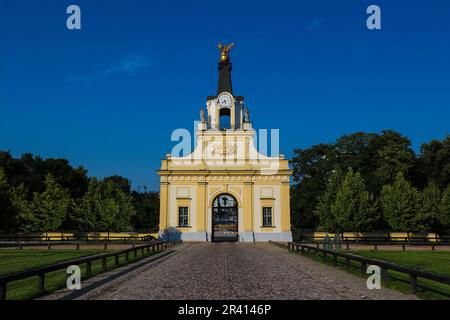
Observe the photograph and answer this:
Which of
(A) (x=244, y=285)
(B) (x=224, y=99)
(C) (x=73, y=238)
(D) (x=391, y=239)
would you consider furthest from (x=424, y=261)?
(C) (x=73, y=238)

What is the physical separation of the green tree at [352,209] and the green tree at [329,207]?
26.1 inches

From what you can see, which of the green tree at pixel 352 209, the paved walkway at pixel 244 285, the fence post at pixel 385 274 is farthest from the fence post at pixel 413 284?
the green tree at pixel 352 209

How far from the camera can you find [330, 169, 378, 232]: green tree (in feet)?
130

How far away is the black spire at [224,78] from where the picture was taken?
4697 centimetres

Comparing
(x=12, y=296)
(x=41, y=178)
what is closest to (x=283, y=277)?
(x=12, y=296)

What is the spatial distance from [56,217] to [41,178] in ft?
66.5

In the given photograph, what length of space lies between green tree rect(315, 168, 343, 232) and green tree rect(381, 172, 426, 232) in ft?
16.3

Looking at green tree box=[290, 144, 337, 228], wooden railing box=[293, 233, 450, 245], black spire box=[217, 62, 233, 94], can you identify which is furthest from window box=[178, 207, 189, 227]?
green tree box=[290, 144, 337, 228]

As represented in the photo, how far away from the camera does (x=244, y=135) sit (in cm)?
4397

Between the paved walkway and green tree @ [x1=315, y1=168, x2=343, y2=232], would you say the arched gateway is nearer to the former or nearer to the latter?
green tree @ [x1=315, y1=168, x2=343, y2=232]

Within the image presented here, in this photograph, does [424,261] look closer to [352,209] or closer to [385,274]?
[385,274]

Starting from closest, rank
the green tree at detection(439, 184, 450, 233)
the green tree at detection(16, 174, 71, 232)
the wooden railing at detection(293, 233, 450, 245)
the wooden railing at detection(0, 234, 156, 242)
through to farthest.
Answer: the wooden railing at detection(293, 233, 450, 245)
the wooden railing at detection(0, 234, 156, 242)
the green tree at detection(439, 184, 450, 233)
the green tree at detection(16, 174, 71, 232)

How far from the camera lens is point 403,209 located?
3944 centimetres
